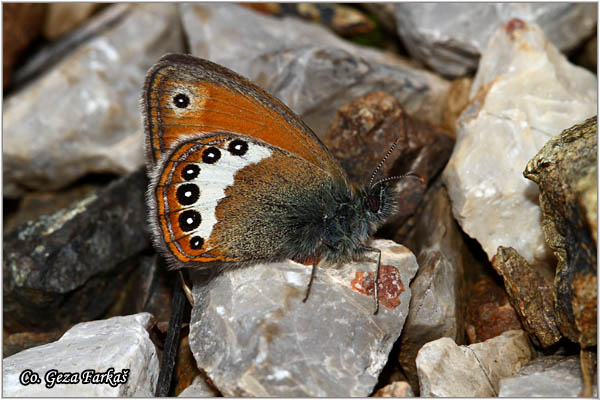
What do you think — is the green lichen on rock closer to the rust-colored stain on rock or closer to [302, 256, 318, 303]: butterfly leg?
the rust-colored stain on rock

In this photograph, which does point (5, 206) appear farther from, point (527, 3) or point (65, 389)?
point (527, 3)

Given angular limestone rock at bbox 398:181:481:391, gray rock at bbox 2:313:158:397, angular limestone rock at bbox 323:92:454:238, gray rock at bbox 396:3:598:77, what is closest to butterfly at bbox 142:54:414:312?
angular limestone rock at bbox 398:181:481:391

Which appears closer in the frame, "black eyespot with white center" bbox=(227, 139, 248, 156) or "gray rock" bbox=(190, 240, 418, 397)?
"gray rock" bbox=(190, 240, 418, 397)

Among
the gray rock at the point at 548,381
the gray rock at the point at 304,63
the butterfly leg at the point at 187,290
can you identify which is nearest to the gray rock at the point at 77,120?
the gray rock at the point at 304,63

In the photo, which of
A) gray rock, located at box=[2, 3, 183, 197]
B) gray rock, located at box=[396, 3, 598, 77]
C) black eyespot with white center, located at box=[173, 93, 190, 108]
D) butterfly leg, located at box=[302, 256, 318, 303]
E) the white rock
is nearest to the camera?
butterfly leg, located at box=[302, 256, 318, 303]

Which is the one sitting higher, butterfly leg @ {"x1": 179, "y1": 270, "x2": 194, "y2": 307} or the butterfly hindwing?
the butterfly hindwing

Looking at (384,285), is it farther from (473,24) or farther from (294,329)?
(473,24)
